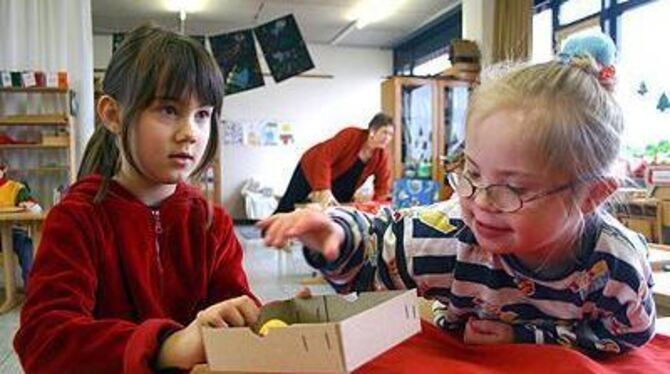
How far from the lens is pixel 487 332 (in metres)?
0.84

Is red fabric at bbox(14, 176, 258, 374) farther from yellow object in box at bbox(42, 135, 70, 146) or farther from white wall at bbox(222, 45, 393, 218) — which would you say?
white wall at bbox(222, 45, 393, 218)

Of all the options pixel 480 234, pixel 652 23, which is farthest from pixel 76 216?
pixel 652 23

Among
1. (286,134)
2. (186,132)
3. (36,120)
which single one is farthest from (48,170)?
(186,132)

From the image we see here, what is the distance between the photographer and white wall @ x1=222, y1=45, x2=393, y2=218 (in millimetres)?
9133

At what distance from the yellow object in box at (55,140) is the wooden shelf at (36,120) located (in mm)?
118

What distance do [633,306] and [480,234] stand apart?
234 millimetres

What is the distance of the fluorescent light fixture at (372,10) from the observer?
696 centimetres

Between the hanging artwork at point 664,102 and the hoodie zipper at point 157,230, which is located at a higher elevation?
the hanging artwork at point 664,102

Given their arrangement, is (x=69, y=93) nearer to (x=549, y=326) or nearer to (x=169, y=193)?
(x=169, y=193)

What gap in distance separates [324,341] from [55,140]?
16.3 ft

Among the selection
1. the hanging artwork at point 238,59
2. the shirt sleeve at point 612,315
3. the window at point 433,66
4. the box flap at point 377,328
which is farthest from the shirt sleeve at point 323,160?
the window at point 433,66

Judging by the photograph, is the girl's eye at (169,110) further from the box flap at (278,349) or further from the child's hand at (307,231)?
the box flap at (278,349)

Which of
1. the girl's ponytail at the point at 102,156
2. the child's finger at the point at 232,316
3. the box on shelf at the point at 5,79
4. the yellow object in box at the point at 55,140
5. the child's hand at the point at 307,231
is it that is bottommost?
the child's finger at the point at 232,316

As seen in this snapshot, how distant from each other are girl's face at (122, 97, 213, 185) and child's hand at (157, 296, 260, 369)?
312 mm
